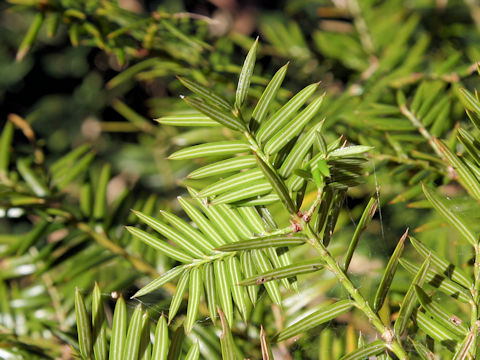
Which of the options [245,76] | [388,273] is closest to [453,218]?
[388,273]

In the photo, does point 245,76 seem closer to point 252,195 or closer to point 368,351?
point 252,195

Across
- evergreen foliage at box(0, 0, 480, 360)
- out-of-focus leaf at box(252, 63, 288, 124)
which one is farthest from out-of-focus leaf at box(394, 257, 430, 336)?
out-of-focus leaf at box(252, 63, 288, 124)

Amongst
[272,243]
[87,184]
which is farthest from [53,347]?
[272,243]

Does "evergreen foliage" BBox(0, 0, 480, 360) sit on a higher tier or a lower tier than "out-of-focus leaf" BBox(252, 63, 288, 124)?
lower

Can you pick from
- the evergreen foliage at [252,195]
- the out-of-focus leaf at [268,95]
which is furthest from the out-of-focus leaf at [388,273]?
the out-of-focus leaf at [268,95]

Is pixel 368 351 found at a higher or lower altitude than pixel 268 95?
lower

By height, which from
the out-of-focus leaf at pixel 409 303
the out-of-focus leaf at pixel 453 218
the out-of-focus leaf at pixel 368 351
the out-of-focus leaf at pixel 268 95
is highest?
the out-of-focus leaf at pixel 268 95

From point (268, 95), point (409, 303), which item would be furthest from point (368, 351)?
point (268, 95)

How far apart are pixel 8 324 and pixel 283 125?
456 mm

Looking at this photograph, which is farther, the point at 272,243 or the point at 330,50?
the point at 330,50

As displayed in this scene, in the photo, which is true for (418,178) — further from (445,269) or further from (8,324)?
(8,324)

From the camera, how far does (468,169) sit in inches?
14.0

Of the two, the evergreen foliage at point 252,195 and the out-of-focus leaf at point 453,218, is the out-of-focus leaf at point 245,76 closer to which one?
the evergreen foliage at point 252,195

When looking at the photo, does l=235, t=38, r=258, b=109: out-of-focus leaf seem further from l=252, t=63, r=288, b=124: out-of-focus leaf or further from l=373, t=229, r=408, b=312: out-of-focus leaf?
l=373, t=229, r=408, b=312: out-of-focus leaf
